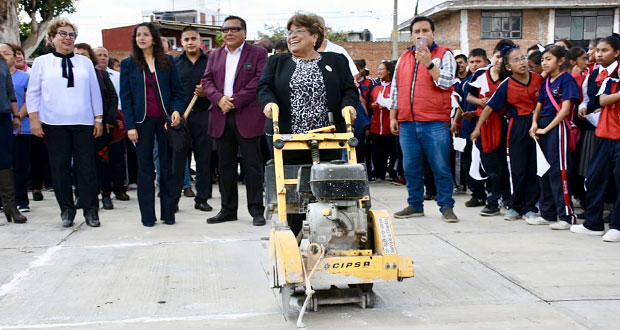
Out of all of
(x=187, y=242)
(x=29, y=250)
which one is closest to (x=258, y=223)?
(x=187, y=242)

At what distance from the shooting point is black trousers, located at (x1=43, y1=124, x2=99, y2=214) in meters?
6.89

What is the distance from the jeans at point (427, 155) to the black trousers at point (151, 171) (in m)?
2.70

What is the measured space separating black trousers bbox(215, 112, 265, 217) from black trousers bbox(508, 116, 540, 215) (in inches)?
114

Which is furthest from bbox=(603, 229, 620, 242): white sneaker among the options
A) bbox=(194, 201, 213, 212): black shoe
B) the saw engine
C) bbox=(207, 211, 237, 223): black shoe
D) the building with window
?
the building with window

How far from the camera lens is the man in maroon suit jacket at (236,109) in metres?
7.07

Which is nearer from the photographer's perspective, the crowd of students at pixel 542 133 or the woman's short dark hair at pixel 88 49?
the crowd of students at pixel 542 133

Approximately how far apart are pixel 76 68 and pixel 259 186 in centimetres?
236

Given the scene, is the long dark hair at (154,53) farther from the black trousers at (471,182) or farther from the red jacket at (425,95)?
the black trousers at (471,182)

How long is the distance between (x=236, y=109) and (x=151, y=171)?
120 centimetres

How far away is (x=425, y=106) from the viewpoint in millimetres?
7094

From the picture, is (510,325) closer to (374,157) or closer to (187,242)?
(187,242)

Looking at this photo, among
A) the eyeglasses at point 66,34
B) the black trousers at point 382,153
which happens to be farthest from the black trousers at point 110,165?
the black trousers at point 382,153

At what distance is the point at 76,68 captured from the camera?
698 cm

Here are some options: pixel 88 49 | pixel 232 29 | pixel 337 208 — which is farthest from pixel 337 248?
pixel 88 49
